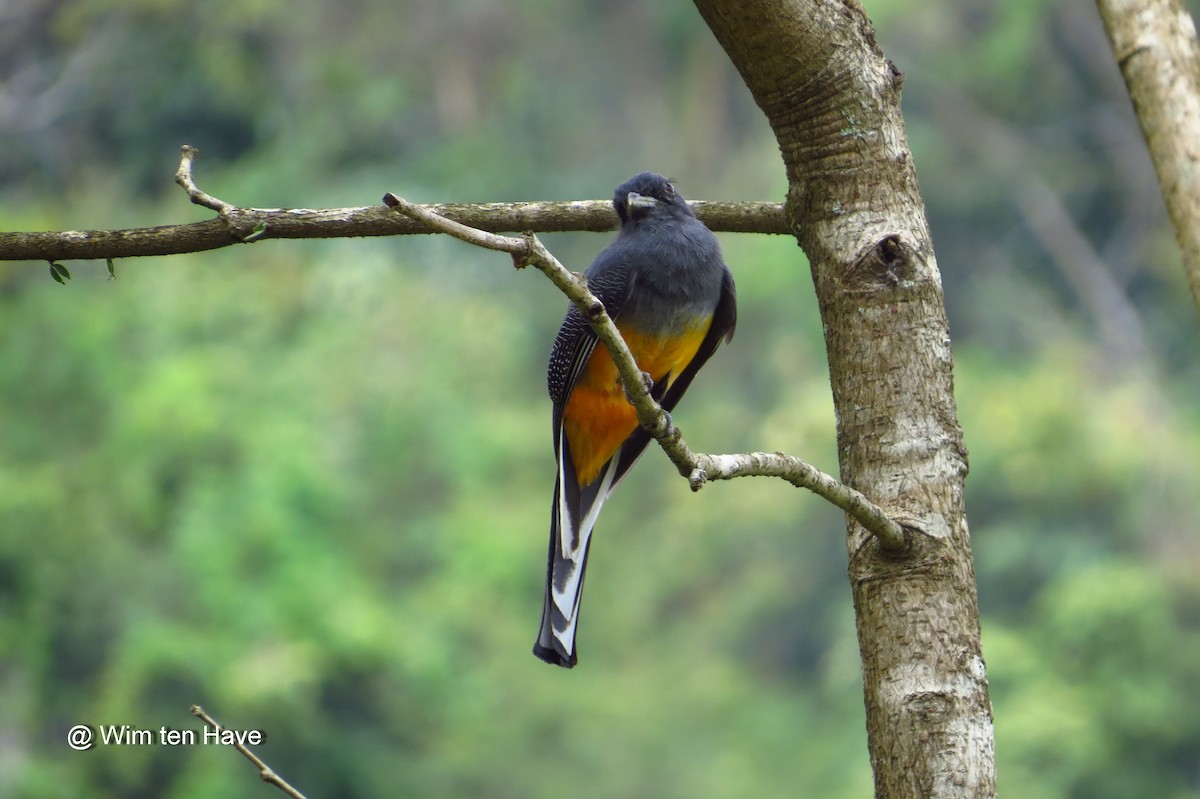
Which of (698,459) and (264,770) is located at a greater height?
(698,459)

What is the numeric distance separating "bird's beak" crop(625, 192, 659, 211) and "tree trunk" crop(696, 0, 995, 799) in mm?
1069

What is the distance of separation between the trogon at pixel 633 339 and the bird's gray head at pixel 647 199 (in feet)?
0.05

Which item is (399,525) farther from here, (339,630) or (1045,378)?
(1045,378)

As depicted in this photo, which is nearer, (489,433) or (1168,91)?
(1168,91)

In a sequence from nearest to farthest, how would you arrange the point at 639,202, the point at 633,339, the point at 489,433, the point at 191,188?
the point at 191,188 < the point at 633,339 < the point at 639,202 < the point at 489,433

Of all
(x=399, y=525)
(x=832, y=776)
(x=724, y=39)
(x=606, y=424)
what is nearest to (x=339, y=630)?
(x=399, y=525)

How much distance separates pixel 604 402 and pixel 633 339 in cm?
17

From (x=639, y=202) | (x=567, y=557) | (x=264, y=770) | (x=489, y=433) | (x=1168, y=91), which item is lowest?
(x=264, y=770)

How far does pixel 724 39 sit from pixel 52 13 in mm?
18326

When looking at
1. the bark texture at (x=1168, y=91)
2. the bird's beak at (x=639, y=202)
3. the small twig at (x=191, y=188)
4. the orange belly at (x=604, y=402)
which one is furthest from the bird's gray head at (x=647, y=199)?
the bark texture at (x=1168, y=91)

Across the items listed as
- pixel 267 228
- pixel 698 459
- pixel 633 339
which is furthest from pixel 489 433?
pixel 698 459

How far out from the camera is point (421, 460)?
16906 mm

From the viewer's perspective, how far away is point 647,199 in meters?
3.28

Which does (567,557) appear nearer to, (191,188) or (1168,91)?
(191,188)
